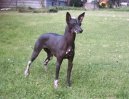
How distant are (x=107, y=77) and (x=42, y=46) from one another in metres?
1.64

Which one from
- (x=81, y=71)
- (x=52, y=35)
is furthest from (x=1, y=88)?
(x=81, y=71)

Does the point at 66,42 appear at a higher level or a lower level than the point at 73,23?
lower

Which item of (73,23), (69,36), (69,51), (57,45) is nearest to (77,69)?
(57,45)

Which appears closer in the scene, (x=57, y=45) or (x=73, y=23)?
(x=73, y=23)

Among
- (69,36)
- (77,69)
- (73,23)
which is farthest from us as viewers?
(77,69)

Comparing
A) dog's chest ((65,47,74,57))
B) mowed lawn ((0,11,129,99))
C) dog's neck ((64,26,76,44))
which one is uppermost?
dog's neck ((64,26,76,44))

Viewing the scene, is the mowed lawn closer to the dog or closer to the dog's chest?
the dog

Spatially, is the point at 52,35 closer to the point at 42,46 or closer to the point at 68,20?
Answer: the point at 42,46

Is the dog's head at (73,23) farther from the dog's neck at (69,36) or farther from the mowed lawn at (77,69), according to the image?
the mowed lawn at (77,69)

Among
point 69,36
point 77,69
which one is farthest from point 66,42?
point 77,69

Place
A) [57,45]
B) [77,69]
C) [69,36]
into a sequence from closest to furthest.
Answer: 1. [69,36]
2. [57,45]
3. [77,69]

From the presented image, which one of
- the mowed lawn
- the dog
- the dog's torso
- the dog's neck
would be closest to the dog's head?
the dog

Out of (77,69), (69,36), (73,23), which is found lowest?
(77,69)

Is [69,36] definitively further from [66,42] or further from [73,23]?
[73,23]
